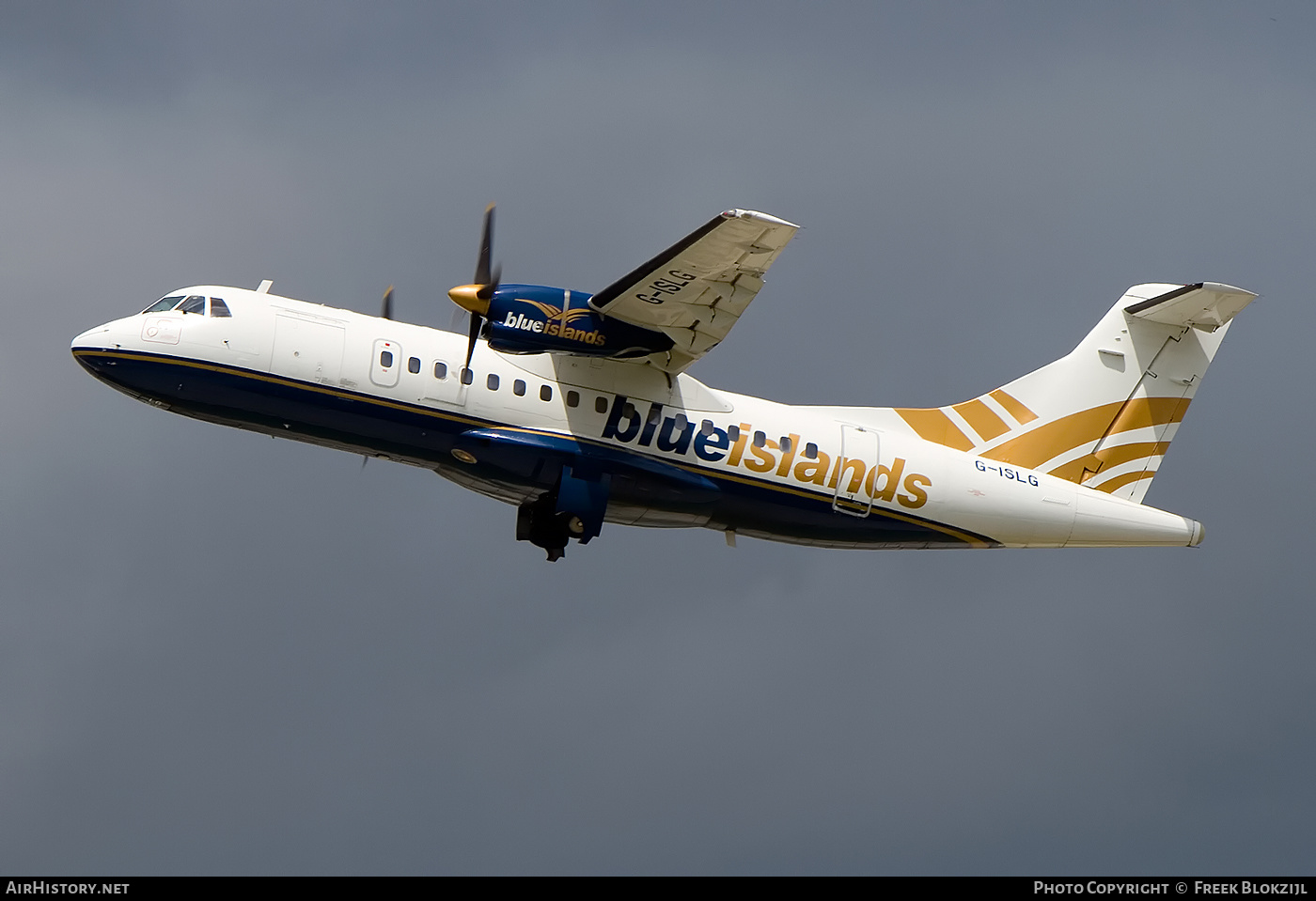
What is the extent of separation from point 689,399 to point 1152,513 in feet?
24.1

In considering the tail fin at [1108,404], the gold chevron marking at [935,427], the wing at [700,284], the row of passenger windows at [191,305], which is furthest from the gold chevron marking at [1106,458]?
the row of passenger windows at [191,305]

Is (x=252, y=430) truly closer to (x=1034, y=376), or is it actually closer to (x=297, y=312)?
(x=297, y=312)

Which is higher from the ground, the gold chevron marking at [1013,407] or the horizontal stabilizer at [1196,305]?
the horizontal stabilizer at [1196,305]

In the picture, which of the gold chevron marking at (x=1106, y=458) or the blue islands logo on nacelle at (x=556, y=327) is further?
the gold chevron marking at (x=1106, y=458)

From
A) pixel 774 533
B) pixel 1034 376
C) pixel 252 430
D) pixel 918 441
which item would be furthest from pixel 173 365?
pixel 1034 376

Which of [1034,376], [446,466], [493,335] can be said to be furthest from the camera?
[1034,376]

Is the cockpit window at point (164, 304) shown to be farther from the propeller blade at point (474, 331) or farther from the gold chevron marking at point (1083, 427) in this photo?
the gold chevron marking at point (1083, 427)

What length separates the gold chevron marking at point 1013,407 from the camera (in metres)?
25.3

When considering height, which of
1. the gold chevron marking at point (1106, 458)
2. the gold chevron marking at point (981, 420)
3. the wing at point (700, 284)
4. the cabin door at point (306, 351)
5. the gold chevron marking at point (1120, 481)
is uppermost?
the wing at point (700, 284)

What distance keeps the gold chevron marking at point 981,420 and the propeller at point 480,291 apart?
798cm

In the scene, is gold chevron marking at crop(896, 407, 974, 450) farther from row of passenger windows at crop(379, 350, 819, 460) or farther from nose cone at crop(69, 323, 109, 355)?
nose cone at crop(69, 323, 109, 355)

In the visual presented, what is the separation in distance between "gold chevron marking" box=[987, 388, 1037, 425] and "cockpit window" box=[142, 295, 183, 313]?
1246 cm

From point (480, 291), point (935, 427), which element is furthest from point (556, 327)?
point (935, 427)

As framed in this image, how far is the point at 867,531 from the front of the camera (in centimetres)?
2355
